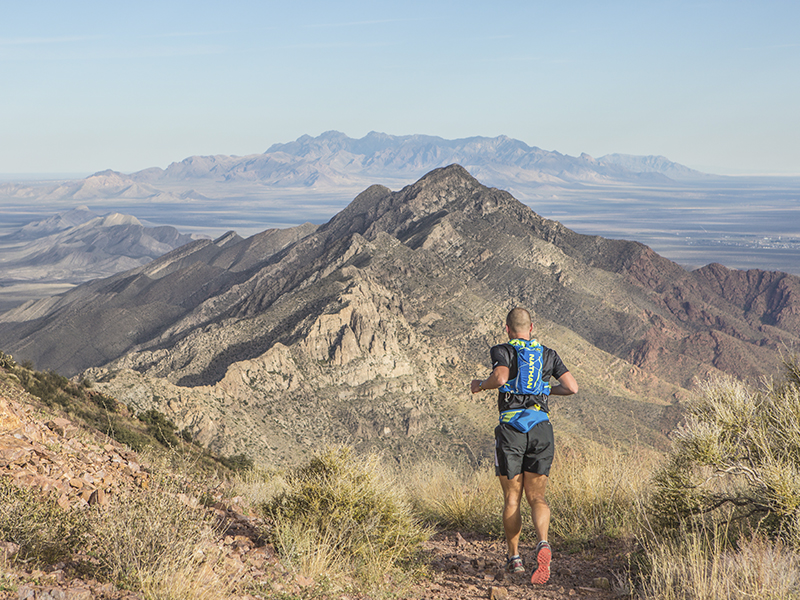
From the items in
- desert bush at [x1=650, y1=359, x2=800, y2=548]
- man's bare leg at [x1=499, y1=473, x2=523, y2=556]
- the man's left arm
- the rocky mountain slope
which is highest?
the man's left arm

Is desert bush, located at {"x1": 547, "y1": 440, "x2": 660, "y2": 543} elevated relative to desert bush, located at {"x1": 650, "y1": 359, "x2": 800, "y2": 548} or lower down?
lower down

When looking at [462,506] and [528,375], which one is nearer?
[528,375]

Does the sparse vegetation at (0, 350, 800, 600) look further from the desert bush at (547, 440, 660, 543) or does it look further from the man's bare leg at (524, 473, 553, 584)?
the man's bare leg at (524, 473, 553, 584)

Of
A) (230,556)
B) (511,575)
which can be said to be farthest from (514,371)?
(230,556)

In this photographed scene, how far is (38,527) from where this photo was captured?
4961mm

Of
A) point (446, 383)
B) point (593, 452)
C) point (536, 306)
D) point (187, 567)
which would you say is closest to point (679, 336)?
point (536, 306)

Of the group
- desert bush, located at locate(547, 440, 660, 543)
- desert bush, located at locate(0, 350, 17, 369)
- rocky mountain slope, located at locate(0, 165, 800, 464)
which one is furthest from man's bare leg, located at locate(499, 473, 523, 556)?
desert bush, located at locate(0, 350, 17, 369)

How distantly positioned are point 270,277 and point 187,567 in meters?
75.7

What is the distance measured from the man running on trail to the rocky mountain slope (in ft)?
14.6

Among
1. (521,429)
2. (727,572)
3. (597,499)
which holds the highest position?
(521,429)

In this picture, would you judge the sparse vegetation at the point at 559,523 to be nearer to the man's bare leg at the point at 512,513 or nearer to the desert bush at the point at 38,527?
the desert bush at the point at 38,527

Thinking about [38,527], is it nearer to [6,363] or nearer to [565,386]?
[565,386]

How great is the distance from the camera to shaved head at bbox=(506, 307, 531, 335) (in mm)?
5875

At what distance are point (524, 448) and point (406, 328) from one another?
43.6m
